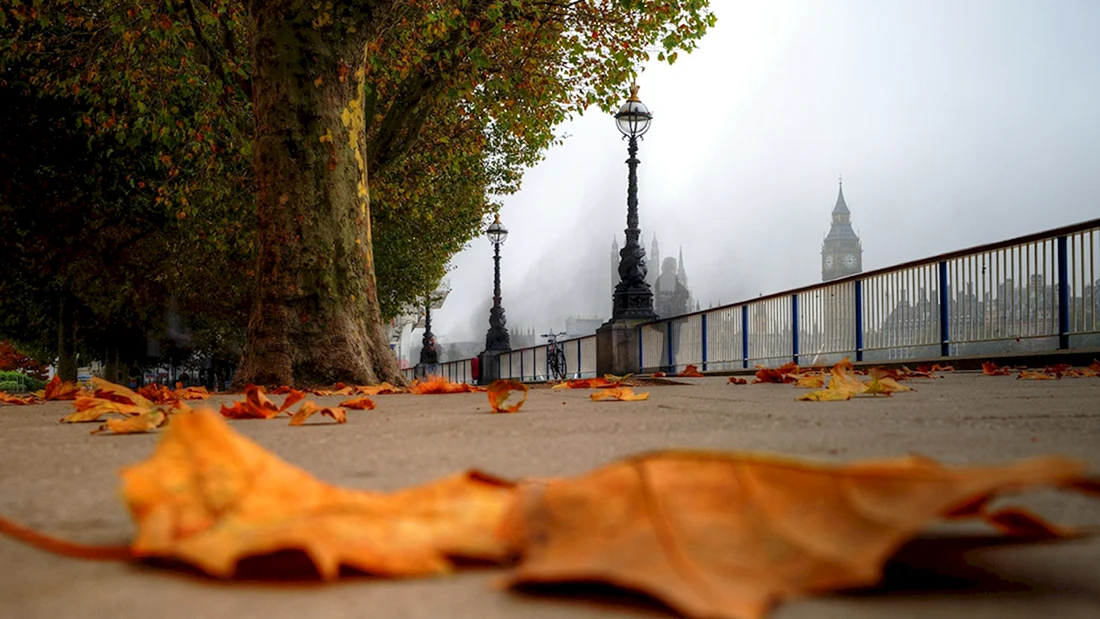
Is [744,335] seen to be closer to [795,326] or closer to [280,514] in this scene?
[795,326]

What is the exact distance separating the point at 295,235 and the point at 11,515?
7854mm

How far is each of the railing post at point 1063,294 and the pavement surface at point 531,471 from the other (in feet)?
23.3

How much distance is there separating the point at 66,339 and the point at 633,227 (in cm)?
1496

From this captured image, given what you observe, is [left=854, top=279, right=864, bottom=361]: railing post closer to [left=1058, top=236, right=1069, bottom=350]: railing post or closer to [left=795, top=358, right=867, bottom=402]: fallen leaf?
[left=1058, top=236, right=1069, bottom=350]: railing post

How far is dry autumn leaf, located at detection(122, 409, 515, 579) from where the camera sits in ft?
3.13

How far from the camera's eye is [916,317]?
13828mm

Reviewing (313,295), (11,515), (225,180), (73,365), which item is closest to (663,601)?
(11,515)

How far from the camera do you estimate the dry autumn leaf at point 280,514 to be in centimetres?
95

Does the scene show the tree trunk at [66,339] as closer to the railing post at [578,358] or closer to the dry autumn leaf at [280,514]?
the railing post at [578,358]

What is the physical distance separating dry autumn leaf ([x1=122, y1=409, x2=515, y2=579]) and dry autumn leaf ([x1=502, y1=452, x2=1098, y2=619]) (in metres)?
0.10

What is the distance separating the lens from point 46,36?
52.7ft

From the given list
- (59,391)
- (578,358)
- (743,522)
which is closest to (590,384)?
(59,391)

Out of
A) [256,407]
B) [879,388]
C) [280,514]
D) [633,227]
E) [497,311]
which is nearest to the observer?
[280,514]

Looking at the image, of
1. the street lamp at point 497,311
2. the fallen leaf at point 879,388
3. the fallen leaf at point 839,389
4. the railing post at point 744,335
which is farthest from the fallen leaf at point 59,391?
the street lamp at point 497,311
